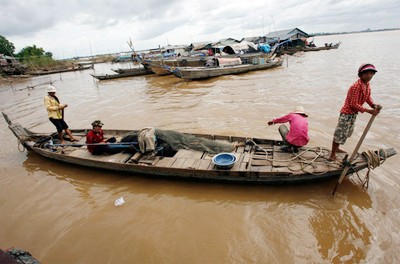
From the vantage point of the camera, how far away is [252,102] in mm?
10898

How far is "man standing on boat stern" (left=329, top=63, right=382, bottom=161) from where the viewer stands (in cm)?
340

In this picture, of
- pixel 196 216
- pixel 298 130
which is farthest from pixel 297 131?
pixel 196 216

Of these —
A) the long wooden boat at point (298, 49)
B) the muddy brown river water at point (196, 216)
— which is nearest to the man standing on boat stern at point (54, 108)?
the muddy brown river water at point (196, 216)

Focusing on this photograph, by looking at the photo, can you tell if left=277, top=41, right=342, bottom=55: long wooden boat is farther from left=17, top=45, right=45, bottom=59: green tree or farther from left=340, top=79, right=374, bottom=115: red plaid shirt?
left=17, top=45, right=45, bottom=59: green tree

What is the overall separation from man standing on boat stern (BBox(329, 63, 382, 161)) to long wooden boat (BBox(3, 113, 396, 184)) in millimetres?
563

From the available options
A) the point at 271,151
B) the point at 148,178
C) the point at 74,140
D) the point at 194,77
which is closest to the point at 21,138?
the point at 74,140

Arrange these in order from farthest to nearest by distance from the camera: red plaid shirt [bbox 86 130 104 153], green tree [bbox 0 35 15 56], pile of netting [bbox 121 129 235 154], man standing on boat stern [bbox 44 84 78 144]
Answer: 1. green tree [bbox 0 35 15 56]
2. man standing on boat stern [bbox 44 84 78 144]
3. red plaid shirt [bbox 86 130 104 153]
4. pile of netting [bbox 121 129 235 154]

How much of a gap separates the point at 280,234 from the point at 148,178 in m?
2.99

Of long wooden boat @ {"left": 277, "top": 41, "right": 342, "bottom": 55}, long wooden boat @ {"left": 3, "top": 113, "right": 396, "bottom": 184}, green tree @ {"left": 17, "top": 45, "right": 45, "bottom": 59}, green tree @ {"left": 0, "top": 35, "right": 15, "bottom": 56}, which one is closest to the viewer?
long wooden boat @ {"left": 3, "top": 113, "right": 396, "bottom": 184}

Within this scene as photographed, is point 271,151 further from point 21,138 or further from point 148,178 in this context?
point 21,138

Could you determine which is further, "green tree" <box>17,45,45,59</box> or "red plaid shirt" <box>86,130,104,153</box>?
"green tree" <box>17,45,45,59</box>

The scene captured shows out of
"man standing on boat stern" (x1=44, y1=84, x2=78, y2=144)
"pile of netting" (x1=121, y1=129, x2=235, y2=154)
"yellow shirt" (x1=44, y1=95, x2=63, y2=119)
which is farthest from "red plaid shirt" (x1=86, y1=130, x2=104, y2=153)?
"yellow shirt" (x1=44, y1=95, x2=63, y2=119)

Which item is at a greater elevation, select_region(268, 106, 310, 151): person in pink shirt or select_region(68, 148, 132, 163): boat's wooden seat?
select_region(268, 106, 310, 151): person in pink shirt

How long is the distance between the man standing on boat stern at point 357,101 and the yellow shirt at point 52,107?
6.70 metres
